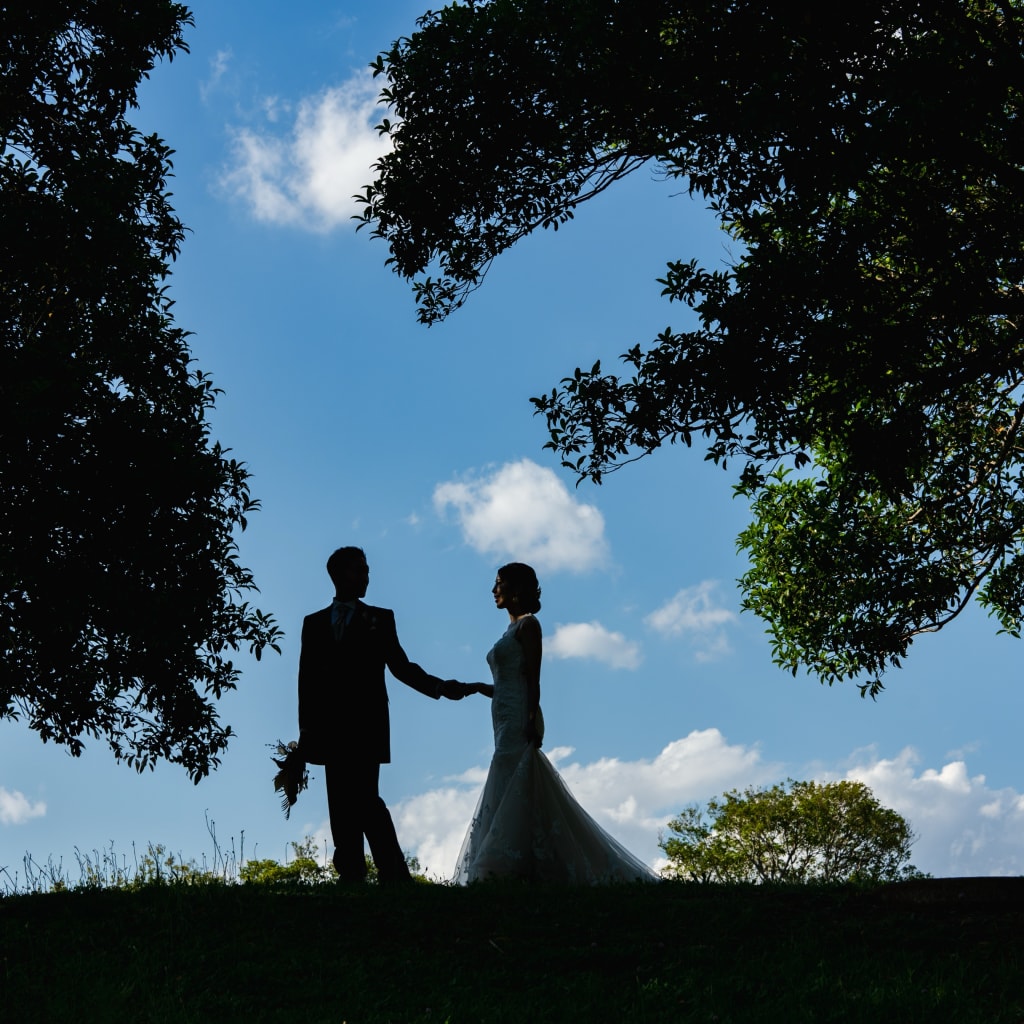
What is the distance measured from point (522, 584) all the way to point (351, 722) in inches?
95.7

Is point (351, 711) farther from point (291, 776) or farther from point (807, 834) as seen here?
point (807, 834)

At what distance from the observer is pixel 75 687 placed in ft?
49.8

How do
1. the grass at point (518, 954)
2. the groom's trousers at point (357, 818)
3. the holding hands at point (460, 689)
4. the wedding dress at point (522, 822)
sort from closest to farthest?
the grass at point (518, 954) → the groom's trousers at point (357, 818) → the wedding dress at point (522, 822) → the holding hands at point (460, 689)

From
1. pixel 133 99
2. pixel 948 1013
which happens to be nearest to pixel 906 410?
pixel 948 1013

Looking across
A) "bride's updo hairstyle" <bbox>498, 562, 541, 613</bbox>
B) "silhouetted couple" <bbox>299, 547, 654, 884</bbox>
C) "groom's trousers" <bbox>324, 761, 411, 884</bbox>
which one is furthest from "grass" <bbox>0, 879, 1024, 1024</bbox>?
"bride's updo hairstyle" <bbox>498, 562, 541, 613</bbox>

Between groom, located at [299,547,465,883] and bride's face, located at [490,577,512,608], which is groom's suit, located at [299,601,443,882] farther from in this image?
bride's face, located at [490,577,512,608]

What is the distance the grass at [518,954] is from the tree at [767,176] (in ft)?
15.6

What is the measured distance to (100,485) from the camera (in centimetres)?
1508

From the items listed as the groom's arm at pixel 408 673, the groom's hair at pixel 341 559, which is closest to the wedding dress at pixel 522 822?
the groom's arm at pixel 408 673

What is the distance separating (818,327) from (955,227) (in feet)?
9.43

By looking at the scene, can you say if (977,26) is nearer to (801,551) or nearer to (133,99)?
(801,551)

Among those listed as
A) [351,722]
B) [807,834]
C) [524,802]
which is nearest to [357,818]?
[351,722]

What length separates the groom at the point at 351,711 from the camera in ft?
39.2

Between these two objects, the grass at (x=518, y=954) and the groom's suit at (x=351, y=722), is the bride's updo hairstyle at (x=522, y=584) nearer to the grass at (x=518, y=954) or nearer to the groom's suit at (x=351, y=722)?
the groom's suit at (x=351, y=722)
